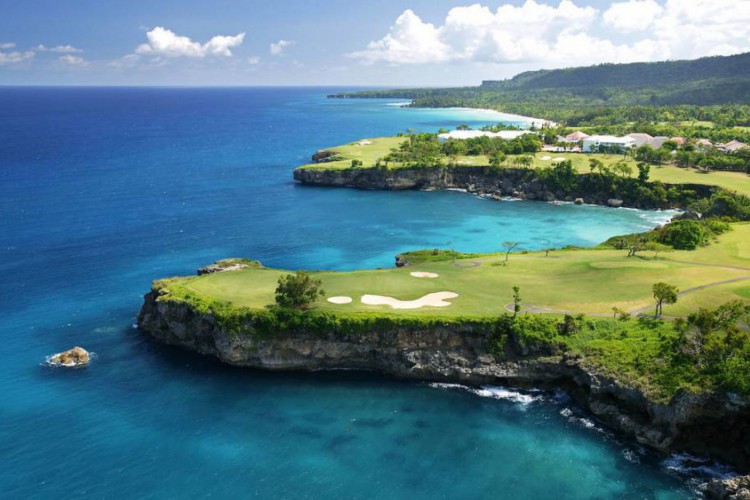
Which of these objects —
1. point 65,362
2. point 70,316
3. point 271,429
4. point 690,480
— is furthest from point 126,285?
point 690,480

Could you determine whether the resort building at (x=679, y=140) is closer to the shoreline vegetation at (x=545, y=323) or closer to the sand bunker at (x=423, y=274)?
the shoreline vegetation at (x=545, y=323)

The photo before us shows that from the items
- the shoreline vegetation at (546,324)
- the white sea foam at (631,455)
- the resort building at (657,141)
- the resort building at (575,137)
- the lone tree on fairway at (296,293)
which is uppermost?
the resort building at (575,137)

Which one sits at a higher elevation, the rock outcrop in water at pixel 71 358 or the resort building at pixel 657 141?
the resort building at pixel 657 141

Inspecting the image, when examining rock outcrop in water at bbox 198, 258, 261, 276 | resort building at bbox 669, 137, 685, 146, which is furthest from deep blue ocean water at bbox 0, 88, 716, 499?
resort building at bbox 669, 137, 685, 146

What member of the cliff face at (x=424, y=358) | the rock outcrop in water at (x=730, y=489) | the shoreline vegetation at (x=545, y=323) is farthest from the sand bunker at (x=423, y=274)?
the rock outcrop in water at (x=730, y=489)

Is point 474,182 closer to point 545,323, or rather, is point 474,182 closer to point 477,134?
point 477,134

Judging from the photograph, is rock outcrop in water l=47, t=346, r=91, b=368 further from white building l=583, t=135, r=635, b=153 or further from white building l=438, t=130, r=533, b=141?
white building l=438, t=130, r=533, b=141

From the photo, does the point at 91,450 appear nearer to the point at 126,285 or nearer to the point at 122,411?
the point at 122,411
